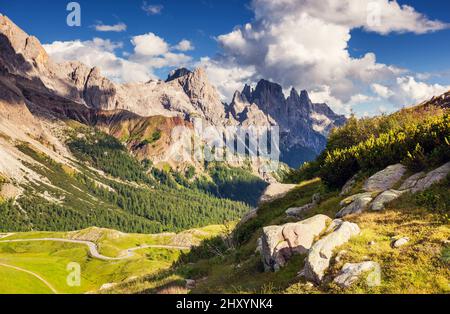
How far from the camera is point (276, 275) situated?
22219 mm

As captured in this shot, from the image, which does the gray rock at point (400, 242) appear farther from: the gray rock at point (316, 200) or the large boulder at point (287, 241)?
the gray rock at point (316, 200)

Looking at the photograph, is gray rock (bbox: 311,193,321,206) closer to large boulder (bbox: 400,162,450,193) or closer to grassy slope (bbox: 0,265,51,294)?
large boulder (bbox: 400,162,450,193)

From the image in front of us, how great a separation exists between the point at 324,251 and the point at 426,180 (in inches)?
596

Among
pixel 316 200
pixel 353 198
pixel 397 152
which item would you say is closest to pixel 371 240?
pixel 353 198

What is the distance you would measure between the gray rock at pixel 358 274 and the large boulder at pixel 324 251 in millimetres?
1179

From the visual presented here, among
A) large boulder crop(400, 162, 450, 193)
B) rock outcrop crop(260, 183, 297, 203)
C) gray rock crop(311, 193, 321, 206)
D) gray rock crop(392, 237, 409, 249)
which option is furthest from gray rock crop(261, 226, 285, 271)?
rock outcrop crop(260, 183, 297, 203)

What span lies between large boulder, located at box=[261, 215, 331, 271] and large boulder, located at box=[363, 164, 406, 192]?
11354mm

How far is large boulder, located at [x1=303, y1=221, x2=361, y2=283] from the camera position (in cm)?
1919

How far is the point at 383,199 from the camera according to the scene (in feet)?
93.8

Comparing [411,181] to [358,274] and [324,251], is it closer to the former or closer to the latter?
[324,251]
